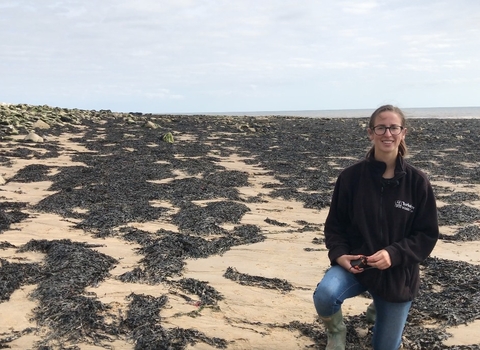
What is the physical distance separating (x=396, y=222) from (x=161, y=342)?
6.30ft

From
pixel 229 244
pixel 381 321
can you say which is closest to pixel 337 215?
pixel 381 321

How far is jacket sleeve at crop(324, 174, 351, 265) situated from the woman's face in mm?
362

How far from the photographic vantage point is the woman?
275 centimetres

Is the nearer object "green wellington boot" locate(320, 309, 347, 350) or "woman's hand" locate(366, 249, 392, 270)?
"woman's hand" locate(366, 249, 392, 270)

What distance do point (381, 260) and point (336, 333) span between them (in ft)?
2.35

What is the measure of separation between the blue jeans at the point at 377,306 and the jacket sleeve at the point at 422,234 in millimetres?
329

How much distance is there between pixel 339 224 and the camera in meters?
3.07

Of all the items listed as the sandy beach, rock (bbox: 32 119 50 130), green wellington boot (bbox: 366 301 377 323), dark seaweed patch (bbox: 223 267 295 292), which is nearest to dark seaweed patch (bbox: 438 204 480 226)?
the sandy beach

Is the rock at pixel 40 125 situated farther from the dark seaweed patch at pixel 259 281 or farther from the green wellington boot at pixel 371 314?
the green wellington boot at pixel 371 314

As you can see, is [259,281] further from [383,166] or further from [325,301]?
[383,166]

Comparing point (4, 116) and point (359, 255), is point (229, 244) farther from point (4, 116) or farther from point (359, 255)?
point (4, 116)

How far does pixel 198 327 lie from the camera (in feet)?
11.2

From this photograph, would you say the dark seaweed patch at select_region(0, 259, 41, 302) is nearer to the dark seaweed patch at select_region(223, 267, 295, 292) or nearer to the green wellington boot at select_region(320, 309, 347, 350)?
the dark seaweed patch at select_region(223, 267, 295, 292)

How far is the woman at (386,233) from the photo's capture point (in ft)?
9.03
